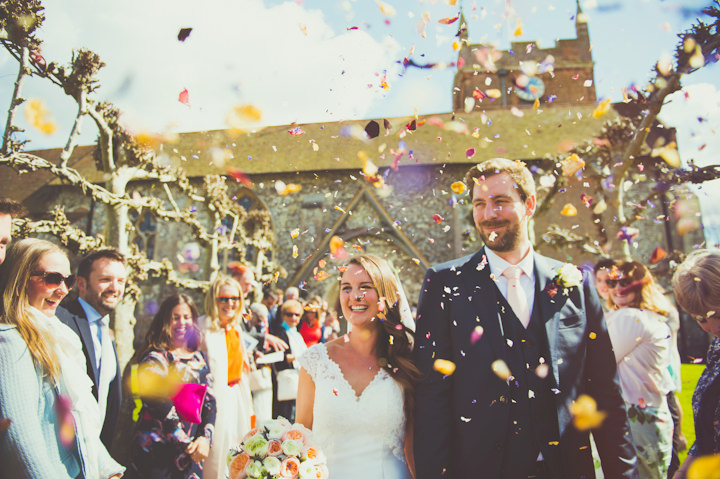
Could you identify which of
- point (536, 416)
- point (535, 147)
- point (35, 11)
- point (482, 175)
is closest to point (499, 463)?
point (536, 416)

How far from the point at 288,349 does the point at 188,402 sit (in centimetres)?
240

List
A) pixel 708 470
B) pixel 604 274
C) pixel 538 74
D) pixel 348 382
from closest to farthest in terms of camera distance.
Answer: pixel 708 470
pixel 348 382
pixel 604 274
pixel 538 74

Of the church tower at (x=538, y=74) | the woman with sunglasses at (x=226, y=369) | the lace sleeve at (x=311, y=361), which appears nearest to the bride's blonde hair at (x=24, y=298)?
the lace sleeve at (x=311, y=361)

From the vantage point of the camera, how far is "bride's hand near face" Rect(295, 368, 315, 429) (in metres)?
2.77

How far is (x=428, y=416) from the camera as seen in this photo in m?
2.22

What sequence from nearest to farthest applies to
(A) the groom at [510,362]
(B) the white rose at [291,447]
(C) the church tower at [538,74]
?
1. (A) the groom at [510,362]
2. (B) the white rose at [291,447]
3. (C) the church tower at [538,74]

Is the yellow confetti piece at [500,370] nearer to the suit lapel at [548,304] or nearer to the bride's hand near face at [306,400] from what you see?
the suit lapel at [548,304]

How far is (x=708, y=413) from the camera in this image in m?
1.94

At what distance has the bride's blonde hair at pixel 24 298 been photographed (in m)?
2.20

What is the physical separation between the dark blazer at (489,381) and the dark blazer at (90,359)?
2.27m

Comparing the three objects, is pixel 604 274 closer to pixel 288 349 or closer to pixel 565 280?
pixel 565 280

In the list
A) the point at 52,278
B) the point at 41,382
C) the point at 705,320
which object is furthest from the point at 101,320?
the point at 705,320

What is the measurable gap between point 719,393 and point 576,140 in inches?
642

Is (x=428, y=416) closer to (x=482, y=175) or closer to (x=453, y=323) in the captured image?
(x=453, y=323)
